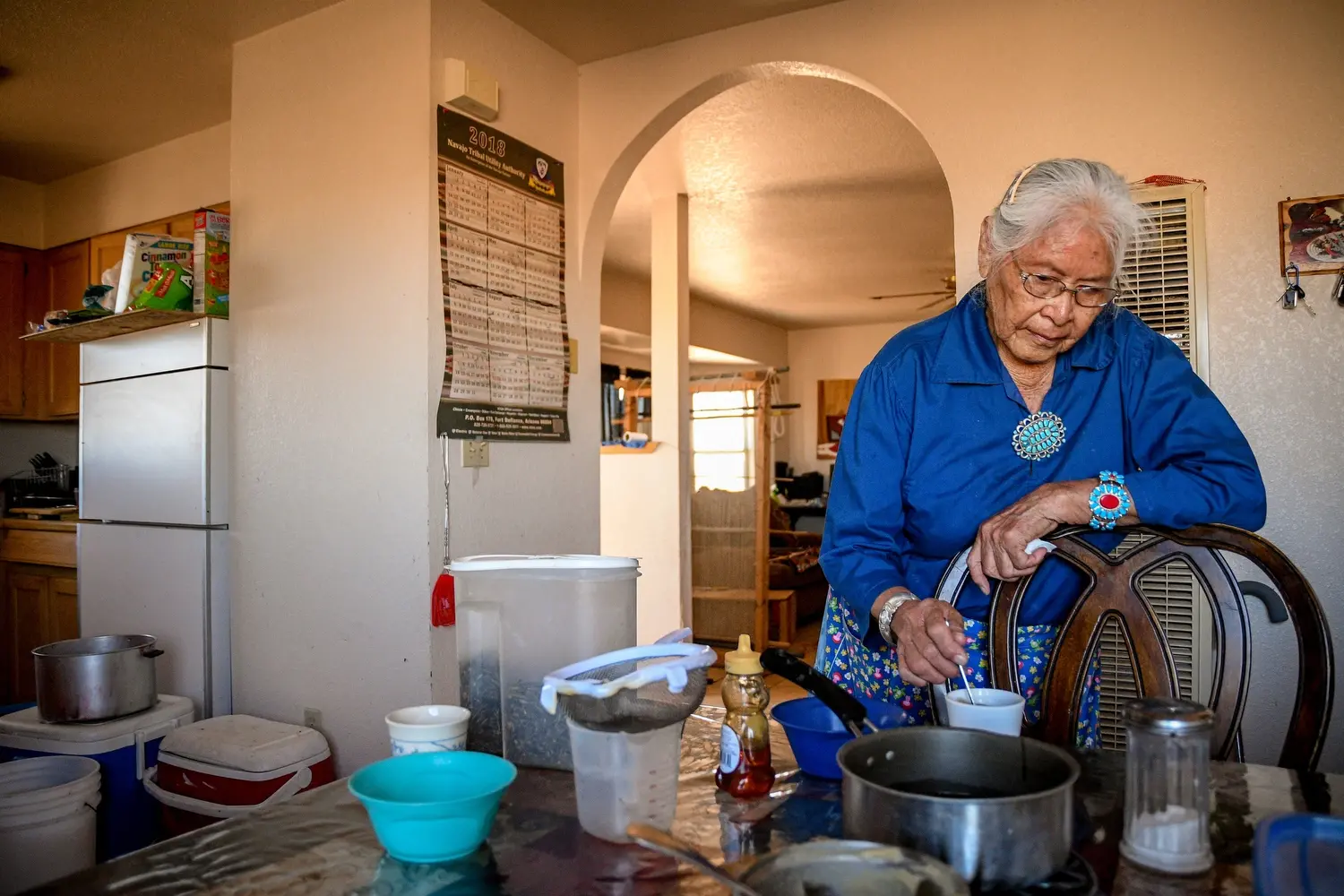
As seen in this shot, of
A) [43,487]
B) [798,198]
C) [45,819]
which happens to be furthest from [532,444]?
[43,487]

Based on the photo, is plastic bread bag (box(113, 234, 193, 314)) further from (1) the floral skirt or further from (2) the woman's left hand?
(2) the woman's left hand

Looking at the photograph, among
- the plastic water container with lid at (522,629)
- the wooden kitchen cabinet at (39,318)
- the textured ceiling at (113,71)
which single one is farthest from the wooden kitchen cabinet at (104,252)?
the plastic water container with lid at (522,629)

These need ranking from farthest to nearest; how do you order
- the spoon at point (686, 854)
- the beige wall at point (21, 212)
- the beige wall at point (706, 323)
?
the beige wall at point (706, 323), the beige wall at point (21, 212), the spoon at point (686, 854)

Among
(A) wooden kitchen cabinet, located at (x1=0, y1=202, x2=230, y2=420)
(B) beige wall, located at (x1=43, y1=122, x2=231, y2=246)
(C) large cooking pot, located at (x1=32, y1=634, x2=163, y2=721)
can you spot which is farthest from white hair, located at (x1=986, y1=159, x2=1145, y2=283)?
(A) wooden kitchen cabinet, located at (x1=0, y1=202, x2=230, y2=420)

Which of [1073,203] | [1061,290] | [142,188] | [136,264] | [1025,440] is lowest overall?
[1025,440]

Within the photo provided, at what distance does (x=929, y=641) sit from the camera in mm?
1173

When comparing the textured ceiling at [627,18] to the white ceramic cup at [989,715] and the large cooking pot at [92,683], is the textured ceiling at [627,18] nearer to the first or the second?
the large cooking pot at [92,683]

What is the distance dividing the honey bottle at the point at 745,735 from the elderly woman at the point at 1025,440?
383 millimetres

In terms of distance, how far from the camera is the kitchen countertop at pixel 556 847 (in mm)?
784

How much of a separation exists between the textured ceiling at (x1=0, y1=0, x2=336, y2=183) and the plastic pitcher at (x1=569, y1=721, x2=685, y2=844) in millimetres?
2786

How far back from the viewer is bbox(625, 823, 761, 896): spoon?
2.05ft

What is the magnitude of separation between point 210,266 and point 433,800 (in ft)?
9.05

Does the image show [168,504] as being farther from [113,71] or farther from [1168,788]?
[1168,788]

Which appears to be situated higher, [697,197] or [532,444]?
[697,197]
